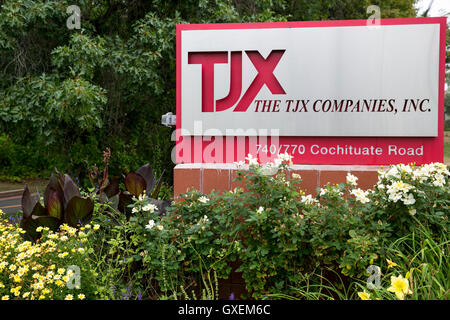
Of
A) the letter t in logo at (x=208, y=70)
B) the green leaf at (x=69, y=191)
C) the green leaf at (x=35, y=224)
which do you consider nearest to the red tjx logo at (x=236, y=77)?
the letter t in logo at (x=208, y=70)

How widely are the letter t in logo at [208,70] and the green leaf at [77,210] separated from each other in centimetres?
120

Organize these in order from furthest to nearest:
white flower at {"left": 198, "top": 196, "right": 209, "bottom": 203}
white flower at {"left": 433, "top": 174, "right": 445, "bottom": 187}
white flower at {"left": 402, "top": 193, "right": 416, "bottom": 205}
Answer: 1. white flower at {"left": 198, "top": 196, "right": 209, "bottom": 203}
2. white flower at {"left": 433, "top": 174, "right": 445, "bottom": 187}
3. white flower at {"left": 402, "top": 193, "right": 416, "bottom": 205}

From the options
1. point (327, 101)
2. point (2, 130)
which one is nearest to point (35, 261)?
point (327, 101)

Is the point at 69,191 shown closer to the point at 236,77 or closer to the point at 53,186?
the point at 53,186

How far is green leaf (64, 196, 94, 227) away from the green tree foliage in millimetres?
2641

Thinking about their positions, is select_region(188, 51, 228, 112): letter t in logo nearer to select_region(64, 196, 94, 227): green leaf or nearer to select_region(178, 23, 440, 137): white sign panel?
select_region(178, 23, 440, 137): white sign panel

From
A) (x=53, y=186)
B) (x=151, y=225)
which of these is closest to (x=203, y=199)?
(x=151, y=225)

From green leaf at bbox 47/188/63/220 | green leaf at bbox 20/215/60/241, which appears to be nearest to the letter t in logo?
green leaf at bbox 47/188/63/220

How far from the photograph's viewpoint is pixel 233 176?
3414mm

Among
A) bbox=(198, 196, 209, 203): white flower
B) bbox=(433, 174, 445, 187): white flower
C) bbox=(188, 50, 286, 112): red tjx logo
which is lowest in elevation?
bbox=(198, 196, 209, 203): white flower

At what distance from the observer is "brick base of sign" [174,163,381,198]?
3.36 m
